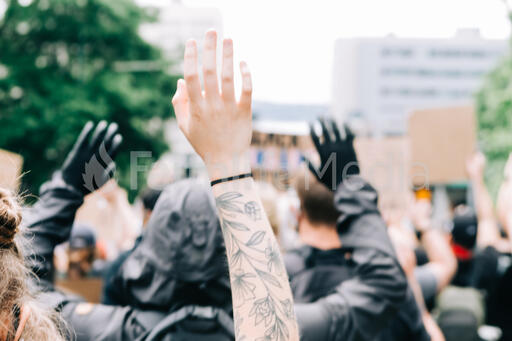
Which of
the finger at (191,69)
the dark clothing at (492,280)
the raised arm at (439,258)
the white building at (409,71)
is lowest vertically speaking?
the dark clothing at (492,280)

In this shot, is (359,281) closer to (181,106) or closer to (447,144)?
(181,106)

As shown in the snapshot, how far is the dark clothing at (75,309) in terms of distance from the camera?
162 cm

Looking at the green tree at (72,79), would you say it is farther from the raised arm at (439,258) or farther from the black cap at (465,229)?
the raised arm at (439,258)

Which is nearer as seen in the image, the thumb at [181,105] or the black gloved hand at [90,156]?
the thumb at [181,105]

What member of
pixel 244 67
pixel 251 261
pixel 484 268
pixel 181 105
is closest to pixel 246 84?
pixel 244 67

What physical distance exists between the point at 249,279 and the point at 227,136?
0.30 m

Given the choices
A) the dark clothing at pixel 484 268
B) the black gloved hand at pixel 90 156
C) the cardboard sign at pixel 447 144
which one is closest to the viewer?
the black gloved hand at pixel 90 156

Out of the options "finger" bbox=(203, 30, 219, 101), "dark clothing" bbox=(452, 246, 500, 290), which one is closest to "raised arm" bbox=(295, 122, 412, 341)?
"finger" bbox=(203, 30, 219, 101)

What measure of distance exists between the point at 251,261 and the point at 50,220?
0.93 m

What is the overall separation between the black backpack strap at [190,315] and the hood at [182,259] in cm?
3

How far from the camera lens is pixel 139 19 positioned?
19594mm

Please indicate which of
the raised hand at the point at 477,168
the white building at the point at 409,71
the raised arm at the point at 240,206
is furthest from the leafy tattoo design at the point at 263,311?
the white building at the point at 409,71

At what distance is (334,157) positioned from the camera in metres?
1.96

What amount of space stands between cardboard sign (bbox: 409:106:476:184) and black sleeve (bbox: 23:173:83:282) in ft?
10.7
